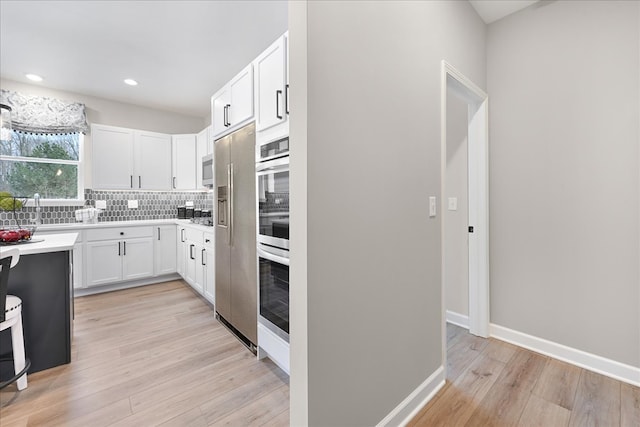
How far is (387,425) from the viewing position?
1.47m

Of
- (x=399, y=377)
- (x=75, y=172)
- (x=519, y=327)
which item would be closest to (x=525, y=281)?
(x=519, y=327)

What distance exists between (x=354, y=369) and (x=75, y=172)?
484 cm

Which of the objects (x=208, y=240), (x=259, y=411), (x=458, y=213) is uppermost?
(x=458, y=213)

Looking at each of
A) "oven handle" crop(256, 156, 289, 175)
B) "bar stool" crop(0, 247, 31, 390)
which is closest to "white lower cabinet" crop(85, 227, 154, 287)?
"bar stool" crop(0, 247, 31, 390)

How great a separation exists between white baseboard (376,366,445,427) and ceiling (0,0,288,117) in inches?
114

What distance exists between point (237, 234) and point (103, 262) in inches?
103

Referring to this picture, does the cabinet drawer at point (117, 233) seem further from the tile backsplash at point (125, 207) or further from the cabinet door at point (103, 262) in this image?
the tile backsplash at point (125, 207)

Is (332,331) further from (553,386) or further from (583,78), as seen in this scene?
(583,78)

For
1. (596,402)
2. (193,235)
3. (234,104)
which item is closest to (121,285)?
(193,235)

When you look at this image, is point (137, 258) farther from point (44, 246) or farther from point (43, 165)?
point (44, 246)

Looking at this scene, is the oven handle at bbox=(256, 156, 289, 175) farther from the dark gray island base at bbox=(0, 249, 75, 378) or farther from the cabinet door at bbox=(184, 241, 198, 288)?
the cabinet door at bbox=(184, 241, 198, 288)

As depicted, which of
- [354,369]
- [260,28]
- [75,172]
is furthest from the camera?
[75,172]

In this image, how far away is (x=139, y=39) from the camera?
109 inches

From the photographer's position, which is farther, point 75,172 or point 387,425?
point 75,172
